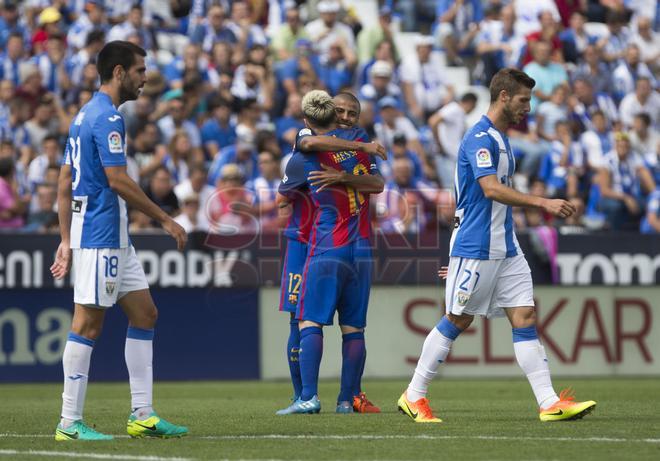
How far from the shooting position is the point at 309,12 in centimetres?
2198

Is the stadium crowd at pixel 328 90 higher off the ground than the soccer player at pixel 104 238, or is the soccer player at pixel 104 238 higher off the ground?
the stadium crowd at pixel 328 90

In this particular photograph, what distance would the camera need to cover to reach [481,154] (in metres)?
9.05

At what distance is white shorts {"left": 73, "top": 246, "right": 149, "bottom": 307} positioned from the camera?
313 inches

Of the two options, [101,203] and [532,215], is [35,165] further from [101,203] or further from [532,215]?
[101,203]

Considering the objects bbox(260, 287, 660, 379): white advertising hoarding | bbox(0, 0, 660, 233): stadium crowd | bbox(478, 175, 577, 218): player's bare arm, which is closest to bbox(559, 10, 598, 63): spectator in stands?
bbox(0, 0, 660, 233): stadium crowd

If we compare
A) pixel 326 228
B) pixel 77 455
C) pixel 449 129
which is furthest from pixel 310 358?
pixel 449 129

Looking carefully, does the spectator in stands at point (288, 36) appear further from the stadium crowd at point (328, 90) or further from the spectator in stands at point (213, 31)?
the spectator in stands at point (213, 31)

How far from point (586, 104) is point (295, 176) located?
11.7m

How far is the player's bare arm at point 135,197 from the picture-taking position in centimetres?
788

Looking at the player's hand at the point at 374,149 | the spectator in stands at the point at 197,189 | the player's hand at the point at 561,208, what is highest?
the player's hand at the point at 374,149

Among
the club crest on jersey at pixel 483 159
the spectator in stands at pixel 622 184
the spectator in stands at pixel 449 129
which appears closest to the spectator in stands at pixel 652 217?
the spectator in stands at pixel 622 184

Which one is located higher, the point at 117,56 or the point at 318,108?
the point at 117,56

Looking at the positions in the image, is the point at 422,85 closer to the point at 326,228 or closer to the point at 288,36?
the point at 288,36

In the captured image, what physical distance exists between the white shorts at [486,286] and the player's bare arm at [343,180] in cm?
100
